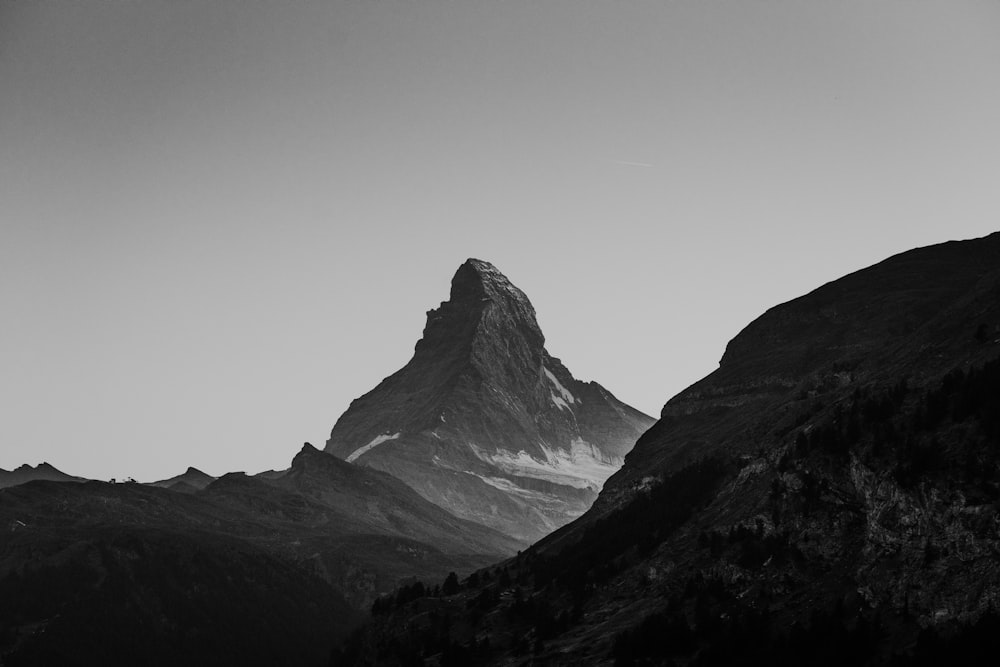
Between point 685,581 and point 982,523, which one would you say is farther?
point 685,581

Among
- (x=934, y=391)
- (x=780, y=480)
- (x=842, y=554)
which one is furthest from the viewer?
(x=780, y=480)

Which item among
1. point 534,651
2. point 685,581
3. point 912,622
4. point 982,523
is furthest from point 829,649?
point 534,651

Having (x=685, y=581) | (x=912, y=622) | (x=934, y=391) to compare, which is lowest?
(x=912, y=622)

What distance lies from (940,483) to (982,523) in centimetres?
1103

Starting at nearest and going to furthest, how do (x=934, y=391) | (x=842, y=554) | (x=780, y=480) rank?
1. (x=842, y=554)
2. (x=934, y=391)
3. (x=780, y=480)

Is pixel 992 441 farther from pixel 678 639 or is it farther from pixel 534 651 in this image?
pixel 534 651

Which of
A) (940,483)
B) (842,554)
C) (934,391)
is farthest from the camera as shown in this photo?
(934,391)

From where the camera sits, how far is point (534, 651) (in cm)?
19900

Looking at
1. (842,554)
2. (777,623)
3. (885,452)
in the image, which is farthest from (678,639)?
(885,452)

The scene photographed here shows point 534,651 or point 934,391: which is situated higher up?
point 934,391

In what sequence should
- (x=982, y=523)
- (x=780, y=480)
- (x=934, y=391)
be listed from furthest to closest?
1. (x=780, y=480)
2. (x=934, y=391)
3. (x=982, y=523)

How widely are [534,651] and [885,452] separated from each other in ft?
229

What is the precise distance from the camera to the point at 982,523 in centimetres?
14625

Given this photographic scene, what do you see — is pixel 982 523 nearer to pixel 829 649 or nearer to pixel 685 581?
pixel 829 649
